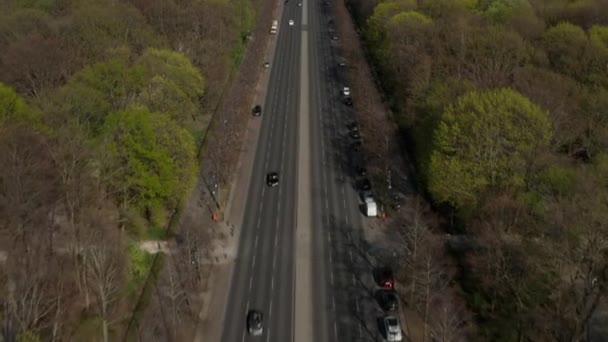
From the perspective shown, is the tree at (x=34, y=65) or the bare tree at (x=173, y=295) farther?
the tree at (x=34, y=65)

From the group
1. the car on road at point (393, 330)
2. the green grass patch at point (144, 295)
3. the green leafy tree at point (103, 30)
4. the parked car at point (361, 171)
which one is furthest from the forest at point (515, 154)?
the green leafy tree at point (103, 30)

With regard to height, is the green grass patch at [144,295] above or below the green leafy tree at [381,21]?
above

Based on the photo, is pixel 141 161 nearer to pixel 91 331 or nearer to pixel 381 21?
pixel 91 331

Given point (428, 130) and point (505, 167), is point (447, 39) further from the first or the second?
point (505, 167)

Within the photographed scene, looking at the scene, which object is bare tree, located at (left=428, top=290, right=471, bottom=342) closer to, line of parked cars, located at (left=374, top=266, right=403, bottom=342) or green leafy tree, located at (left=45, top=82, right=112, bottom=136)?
line of parked cars, located at (left=374, top=266, right=403, bottom=342)

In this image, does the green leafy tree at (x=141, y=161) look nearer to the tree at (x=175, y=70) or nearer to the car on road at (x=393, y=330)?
the tree at (x=175, y=70)

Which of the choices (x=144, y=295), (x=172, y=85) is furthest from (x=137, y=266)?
(x=172, y=85)

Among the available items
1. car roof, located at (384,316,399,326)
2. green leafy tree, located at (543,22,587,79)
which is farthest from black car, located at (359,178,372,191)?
green leafy tree, located at (543,22,587,79)

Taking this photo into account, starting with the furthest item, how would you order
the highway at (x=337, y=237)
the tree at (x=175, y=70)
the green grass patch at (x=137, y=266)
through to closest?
the tree at (x=175, y=70) < the green grass patch at (x=137, y=266) < the highway at (x=337, y=237)
